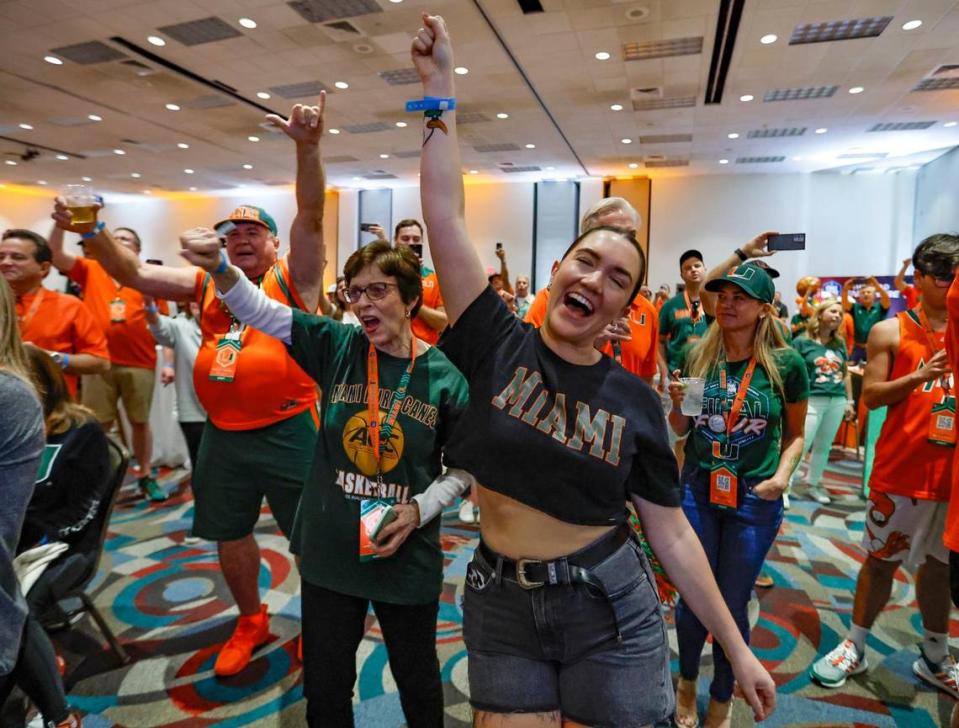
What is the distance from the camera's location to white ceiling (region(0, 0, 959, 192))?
6.64m

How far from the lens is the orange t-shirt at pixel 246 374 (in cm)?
222

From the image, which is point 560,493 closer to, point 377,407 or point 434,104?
point 377,407

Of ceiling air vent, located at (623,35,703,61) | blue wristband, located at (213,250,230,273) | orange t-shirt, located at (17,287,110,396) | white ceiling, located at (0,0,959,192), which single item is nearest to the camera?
blue wristband, located at (213,250,230,273)

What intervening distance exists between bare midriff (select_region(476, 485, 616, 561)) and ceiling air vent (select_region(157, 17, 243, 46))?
7.68m

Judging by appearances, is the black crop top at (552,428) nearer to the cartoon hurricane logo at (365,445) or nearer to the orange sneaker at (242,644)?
the cartoon hurricane logo at (365,445)

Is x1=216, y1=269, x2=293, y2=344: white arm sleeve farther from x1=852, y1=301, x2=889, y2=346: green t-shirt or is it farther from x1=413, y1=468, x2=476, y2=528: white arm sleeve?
x1=852, y1=301, x2=889, y2=346: green t-shirt

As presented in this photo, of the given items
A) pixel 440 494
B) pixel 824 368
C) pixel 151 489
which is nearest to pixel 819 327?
pixel 824 368

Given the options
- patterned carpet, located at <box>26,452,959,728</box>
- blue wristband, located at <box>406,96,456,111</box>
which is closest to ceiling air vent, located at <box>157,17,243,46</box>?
patterned carpet, located at <box>26,452,959,728</box>

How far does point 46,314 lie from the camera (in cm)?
338

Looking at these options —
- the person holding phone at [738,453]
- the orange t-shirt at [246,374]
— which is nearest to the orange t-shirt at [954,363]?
the person holding phone at [738,453]

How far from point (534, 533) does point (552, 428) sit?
0.22 metres

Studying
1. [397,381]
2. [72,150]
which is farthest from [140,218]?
[397,381]

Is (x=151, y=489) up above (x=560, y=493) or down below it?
below

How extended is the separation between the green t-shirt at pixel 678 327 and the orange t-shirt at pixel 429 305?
6.44ft
